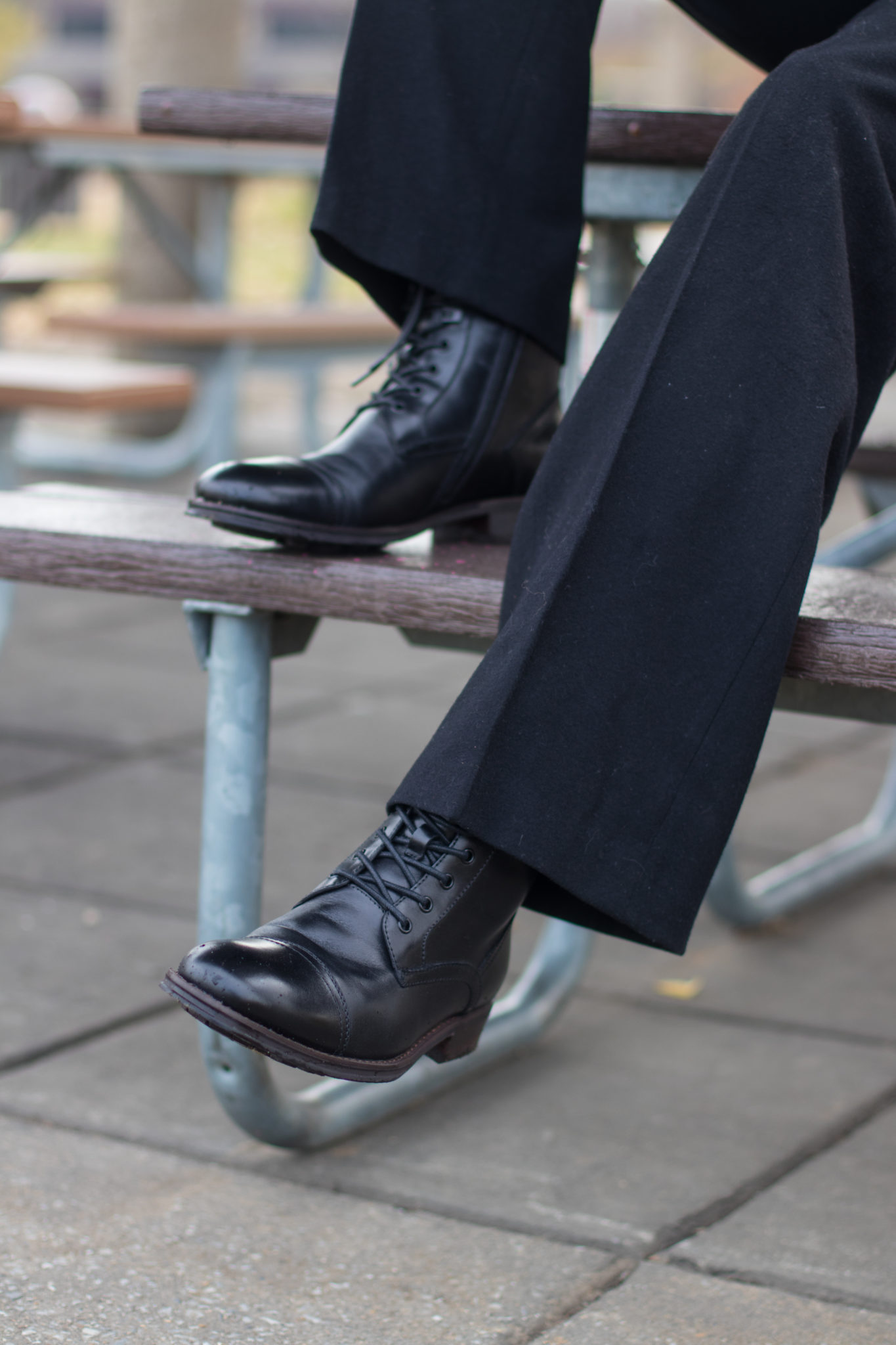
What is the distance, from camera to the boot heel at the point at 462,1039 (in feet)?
4.06

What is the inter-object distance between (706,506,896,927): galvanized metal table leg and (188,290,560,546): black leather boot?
62 cm

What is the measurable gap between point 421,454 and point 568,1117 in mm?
693

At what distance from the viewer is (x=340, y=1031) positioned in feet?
3.68

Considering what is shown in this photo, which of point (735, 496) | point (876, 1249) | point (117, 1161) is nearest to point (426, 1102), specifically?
point (117, 1161)

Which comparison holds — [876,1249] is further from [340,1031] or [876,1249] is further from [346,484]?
[346,484]

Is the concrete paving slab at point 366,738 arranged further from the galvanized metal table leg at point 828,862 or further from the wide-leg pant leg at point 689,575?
the wide-leg pant leg at point 689,575

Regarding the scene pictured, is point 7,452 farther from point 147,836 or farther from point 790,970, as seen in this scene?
point 790,970

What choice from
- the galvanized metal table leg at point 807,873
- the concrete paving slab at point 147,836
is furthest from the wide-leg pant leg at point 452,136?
the concrete paving slab at point 147,836

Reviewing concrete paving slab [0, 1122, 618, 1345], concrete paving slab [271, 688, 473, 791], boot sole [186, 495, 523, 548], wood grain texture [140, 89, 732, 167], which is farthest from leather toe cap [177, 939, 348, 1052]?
concrete paving slab [271, 688, 473, 791]

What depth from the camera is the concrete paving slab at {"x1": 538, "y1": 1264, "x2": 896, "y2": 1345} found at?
1.29 metres

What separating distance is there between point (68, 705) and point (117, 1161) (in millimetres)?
2001

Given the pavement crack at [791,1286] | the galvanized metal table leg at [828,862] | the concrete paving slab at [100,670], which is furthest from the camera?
the concrete paving slab at [100,670]

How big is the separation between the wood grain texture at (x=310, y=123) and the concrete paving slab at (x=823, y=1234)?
98 cm

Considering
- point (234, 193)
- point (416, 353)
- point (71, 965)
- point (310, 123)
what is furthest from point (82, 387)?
point (234, 193)
